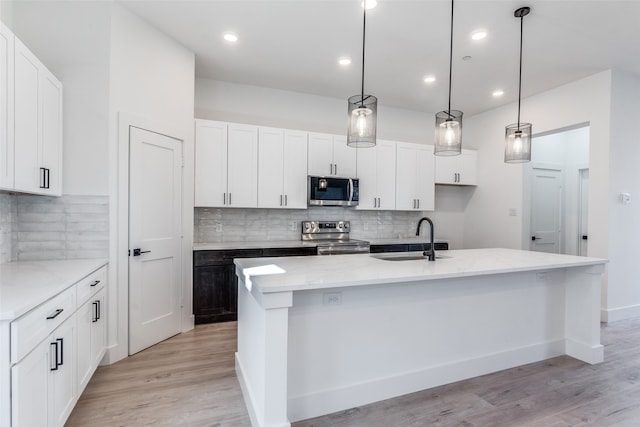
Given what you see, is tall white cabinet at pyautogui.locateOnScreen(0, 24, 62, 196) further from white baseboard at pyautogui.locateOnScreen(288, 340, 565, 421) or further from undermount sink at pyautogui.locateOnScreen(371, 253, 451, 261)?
undermount sink at pyautogui.locateOnScreen(371, 253, 451, 261)

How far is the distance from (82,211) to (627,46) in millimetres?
5442

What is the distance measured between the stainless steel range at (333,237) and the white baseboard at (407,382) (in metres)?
2.08

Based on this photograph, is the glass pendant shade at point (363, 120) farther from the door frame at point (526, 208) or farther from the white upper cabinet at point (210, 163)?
the door frame at point (526, 208)

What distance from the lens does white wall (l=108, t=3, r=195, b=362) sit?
9.11 ft

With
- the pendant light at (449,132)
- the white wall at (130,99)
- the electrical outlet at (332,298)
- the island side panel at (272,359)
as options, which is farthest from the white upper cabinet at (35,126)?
the pendant light at (449,132)

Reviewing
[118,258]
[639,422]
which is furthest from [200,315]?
[639,422]

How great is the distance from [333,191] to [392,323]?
2.57m

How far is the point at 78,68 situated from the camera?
8.84 feet

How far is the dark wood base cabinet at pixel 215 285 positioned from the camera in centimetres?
369

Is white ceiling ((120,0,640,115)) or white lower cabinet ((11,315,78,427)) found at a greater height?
white ceiling ((120,0,640,115))

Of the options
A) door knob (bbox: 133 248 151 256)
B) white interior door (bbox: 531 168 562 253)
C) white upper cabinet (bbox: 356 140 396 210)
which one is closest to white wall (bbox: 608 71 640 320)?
white interior door (bbox: 531 168 562 253)

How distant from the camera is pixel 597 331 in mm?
2861

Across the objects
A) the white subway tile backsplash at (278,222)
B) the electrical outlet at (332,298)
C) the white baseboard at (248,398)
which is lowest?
the white baseboard at (248,398)

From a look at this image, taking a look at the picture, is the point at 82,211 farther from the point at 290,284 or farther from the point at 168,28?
the point at 290,284
